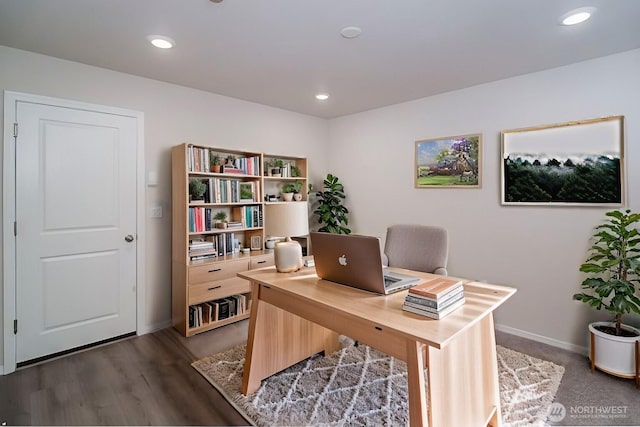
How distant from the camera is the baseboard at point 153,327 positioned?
3.09 m

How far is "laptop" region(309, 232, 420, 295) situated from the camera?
1.62 m

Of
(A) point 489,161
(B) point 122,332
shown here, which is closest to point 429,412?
(A) point 489,161

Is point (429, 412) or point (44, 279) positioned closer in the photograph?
point (429, 412)

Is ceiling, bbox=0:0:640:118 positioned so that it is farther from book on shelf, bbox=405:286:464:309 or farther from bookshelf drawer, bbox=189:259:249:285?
bookshelf drawer, bbox=189:259:249:285

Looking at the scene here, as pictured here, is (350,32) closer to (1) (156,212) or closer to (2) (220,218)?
(2) (220,218)

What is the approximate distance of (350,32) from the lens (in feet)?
7.18

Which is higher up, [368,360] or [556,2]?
[556,2]

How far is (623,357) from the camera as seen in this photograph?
225 centimetres

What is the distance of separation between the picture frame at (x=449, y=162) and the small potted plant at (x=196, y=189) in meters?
2.34

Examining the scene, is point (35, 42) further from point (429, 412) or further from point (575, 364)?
point (575, 364)

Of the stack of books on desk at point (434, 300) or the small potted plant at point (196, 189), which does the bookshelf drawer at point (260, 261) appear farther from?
the stack of books on desk at point (434, 300)

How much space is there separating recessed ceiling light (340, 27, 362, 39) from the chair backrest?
152 cm

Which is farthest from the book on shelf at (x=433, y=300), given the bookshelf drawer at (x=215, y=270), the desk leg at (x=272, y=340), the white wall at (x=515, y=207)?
the bookshelf drawer at (x=215, y=270)

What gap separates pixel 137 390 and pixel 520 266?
3.27 meters
